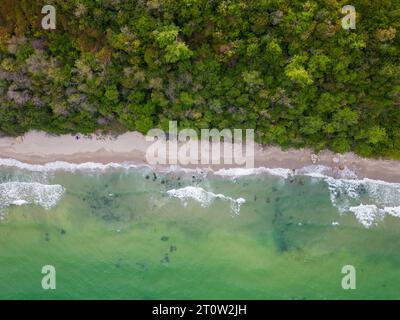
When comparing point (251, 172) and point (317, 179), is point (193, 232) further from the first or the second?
point (317, 179)

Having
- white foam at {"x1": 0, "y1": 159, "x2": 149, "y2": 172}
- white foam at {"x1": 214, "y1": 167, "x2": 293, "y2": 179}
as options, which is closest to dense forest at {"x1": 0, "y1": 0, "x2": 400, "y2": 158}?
white foam at {"x1": 214, "y1": 167, "x2": 293, "y2": 179}

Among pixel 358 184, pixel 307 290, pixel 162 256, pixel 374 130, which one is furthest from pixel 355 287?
pixel 162 256

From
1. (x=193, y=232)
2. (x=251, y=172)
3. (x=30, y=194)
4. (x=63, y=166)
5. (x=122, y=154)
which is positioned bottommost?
(x=193, y=232)

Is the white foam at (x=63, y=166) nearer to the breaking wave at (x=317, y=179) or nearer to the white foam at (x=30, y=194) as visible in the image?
the breaking wave at (x=317, y=179)

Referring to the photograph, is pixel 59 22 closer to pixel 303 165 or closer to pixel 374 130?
pixel 303 165

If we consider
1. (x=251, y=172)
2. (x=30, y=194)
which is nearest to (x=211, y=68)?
(x=251, y=172)

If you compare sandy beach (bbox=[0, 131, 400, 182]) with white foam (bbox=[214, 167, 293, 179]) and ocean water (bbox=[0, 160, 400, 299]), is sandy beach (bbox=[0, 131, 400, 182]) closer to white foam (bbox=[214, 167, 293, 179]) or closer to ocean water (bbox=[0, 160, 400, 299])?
white foam (bbox=[214, 167, 293, 179])
